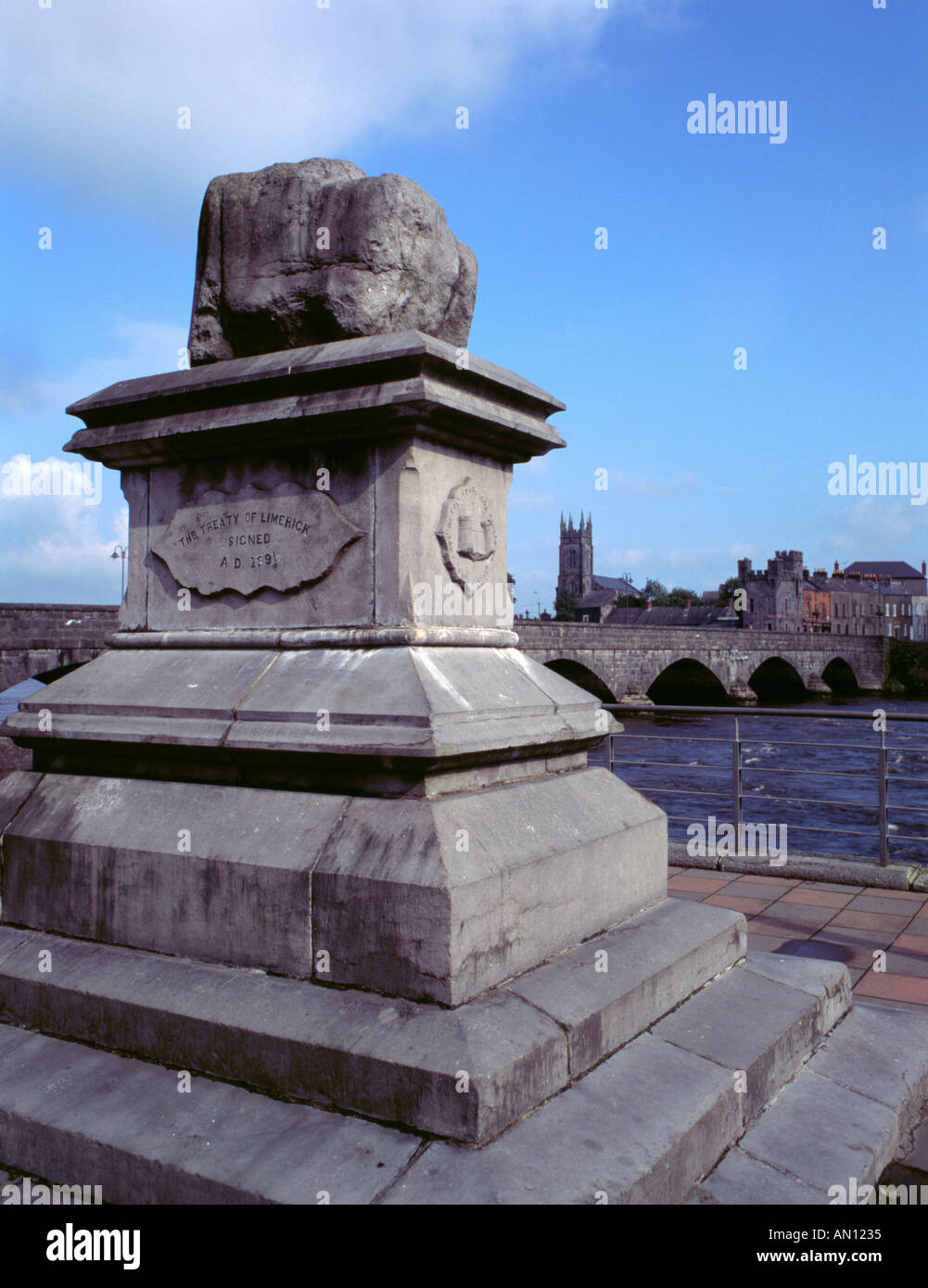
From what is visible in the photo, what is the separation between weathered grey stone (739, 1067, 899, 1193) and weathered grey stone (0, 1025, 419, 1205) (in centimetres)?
96

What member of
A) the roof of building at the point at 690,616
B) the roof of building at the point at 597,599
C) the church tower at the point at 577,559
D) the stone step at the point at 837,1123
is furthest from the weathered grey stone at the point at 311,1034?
the church tower at the point at 577,559

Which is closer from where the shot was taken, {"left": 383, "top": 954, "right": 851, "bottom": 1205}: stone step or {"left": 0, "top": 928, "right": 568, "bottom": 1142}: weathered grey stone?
{"left": 383, "top": 954, "right": 851, "bottom": 1205}: stone step

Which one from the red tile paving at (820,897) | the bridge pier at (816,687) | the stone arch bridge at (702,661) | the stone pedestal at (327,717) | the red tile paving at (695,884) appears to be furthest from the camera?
the bridge pier at (816,687)

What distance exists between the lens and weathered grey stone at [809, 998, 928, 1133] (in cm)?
263

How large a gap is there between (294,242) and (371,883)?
7.18 ft

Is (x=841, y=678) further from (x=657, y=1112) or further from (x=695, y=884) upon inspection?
(x=657, y=1112)

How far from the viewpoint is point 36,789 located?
124 inches

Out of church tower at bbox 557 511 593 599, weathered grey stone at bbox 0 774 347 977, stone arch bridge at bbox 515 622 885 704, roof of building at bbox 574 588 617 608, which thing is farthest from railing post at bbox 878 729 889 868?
church tower at bbox 557 511 593 599

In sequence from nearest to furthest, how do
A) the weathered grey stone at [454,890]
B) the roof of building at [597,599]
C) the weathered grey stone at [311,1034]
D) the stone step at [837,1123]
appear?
the weathered grey stone at [311,1034]
the stone step at [837,1123]
the weathered grey stone at [454,890]
the roof of building at [597,599]

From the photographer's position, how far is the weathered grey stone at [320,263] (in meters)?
3.06

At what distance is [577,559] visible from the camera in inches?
5032

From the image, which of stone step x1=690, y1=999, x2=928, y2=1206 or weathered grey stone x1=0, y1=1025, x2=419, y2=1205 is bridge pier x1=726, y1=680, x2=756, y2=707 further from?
weathered grey stone x1=0, y1=1025, x2=419, y2=1205

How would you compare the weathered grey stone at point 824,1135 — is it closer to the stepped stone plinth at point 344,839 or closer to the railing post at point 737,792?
the stepped stone plinth at point 344,839
